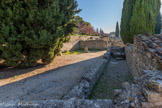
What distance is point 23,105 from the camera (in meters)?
1.54

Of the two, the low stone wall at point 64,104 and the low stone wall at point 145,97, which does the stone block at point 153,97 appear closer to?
the low stone wall at point 145,97

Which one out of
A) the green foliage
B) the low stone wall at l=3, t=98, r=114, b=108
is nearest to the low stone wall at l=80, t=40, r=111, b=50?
the green foliage

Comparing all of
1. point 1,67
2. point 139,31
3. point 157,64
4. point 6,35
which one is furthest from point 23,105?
point 139,31

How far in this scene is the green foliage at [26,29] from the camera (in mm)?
4348

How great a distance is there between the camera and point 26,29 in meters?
4.82

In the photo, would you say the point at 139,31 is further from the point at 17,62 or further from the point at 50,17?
the point at 17,62

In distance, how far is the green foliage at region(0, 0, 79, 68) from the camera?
4.35 metres

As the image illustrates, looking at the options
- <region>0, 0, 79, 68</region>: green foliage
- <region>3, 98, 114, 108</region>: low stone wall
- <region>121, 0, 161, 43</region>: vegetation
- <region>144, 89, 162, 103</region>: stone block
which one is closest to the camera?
<region>144, 89, 162, 103</region>: stone block

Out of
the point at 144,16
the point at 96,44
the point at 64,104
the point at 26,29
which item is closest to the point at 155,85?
the point at 64,104

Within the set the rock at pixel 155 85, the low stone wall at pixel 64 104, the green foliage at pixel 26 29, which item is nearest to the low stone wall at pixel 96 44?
the green foliage at pixel 26 29

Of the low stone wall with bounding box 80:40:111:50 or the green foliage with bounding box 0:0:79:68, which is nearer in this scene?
the green foliage with bounding box 0:0:79:68

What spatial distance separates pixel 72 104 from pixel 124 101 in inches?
39.2

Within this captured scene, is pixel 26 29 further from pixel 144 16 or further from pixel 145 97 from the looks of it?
pixel 144 16

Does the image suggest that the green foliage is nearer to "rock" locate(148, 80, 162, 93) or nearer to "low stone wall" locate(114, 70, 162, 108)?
"low stone wall" locate(114, 70, 162, 108)
